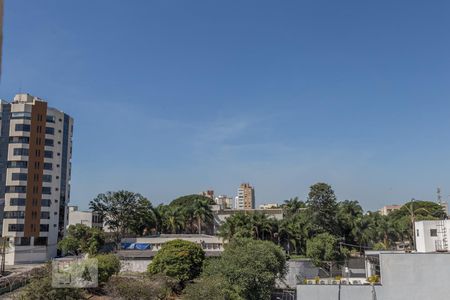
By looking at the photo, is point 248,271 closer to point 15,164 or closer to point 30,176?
point 30,176

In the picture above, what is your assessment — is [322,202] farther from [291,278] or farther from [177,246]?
[177,246]

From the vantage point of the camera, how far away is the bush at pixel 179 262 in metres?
39.1

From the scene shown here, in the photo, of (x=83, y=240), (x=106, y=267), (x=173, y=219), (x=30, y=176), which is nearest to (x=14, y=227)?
(x=30, y=176)

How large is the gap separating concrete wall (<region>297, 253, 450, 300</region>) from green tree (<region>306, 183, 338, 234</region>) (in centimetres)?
2227

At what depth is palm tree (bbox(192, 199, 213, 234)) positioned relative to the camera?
224 feet

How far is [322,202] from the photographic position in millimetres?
54375

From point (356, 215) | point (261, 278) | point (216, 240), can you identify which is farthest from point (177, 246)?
point (356, 215)

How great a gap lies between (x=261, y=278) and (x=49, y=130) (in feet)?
146

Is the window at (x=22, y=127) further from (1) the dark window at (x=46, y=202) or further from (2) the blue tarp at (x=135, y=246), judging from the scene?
(2) the blue tarp at (x=135, y=246)

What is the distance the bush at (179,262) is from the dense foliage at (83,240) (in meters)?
15.8

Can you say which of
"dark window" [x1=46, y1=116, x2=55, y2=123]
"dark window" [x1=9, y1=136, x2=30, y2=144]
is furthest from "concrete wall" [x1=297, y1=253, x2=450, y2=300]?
"dark window" [x1=46, y1=116, x2=55, y2=123]

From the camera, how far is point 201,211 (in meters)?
68.1

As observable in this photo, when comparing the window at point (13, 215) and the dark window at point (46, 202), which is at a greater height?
the dark window at point (46, 202)

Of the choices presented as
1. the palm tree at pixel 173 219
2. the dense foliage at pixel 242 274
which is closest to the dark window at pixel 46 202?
the palm tree at pixel 173 219
